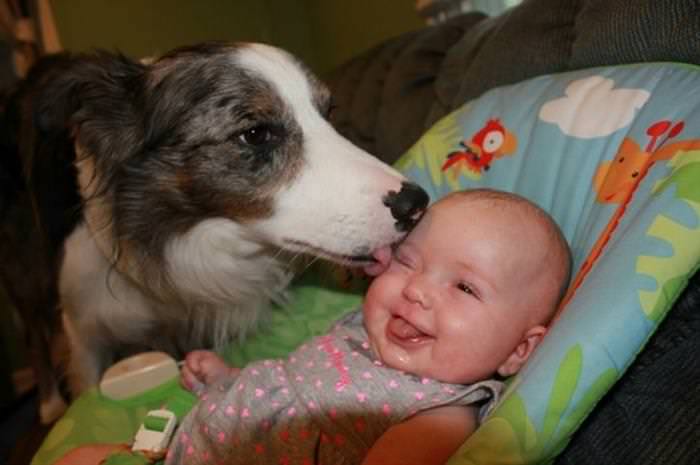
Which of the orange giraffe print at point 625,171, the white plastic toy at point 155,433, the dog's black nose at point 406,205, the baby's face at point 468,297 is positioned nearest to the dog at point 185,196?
the dog's black nose at point 406,205

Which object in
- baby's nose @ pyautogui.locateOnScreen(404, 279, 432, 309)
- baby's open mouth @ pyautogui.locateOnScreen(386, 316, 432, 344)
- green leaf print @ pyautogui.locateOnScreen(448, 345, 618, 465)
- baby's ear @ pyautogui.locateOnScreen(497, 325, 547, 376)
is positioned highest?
green leaf print @ pyautogui.locateOnScreen(448, 345, 618, 465)

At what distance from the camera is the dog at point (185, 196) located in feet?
4.55

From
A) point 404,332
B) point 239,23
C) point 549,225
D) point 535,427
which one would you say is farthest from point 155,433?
point 239,23

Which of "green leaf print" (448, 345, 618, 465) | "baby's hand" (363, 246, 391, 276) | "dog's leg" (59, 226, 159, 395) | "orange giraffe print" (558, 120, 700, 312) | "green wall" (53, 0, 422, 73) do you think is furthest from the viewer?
"green wall" (53, 0, 422, 73)

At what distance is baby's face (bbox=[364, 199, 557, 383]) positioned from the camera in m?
1.15

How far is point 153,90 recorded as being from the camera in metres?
1.59

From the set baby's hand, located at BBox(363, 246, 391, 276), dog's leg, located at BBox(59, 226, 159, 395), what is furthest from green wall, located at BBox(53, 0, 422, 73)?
baby's hand, located at BBox(363, 246, 391, 276)

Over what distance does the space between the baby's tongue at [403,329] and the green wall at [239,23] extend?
251 centimetres

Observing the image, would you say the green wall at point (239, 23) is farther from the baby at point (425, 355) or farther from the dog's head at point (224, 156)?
the baby at point (425, 355)

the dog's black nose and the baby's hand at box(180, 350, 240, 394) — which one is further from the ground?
the dog's black nose

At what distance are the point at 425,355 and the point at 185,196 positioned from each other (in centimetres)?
77

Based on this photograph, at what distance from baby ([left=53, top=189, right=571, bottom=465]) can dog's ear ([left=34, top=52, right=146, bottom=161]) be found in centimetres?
77

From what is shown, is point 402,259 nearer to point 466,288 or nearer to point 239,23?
point 466,288

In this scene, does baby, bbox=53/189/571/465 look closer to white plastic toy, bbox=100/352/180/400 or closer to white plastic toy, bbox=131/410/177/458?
white plastic toy, bbox=131/410/177/458
